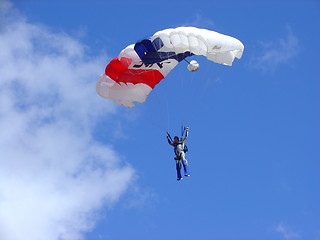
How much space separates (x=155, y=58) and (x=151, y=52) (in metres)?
0.57

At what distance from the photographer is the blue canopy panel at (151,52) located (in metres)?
23.1

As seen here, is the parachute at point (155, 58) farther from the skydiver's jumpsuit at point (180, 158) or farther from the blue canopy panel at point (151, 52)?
the skydiver's jumpsuit at point (180, 158)

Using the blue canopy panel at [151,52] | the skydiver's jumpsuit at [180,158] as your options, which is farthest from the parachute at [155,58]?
the skydiver's jumpsuit at [180,158]

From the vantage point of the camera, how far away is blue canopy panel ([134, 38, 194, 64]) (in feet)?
75.9

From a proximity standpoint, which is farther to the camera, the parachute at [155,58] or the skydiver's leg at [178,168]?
the skydiver's leg at [178,168]

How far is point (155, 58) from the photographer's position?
2394 cm

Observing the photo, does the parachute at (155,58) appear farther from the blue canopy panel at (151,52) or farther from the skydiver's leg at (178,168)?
the skydiver's leg at (178,168)

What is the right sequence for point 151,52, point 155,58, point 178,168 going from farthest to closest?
point 178,168 < point 155,58 < point 151,52

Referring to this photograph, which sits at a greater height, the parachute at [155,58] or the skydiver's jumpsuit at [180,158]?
the parachute at [155,58]

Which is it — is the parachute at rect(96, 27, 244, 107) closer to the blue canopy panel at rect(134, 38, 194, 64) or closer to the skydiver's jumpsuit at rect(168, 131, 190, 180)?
the blue canopy panel at rect(134, 38, 194, 64)

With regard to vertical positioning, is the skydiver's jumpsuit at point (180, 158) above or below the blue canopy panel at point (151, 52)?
below

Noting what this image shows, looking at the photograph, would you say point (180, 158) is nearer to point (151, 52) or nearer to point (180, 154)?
point (180, 154)

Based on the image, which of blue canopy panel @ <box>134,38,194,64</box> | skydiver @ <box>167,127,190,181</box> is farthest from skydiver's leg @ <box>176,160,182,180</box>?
blue canopy panel @ <box>134,38,194,64</box>

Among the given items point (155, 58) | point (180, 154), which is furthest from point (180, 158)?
point (155, 58)
